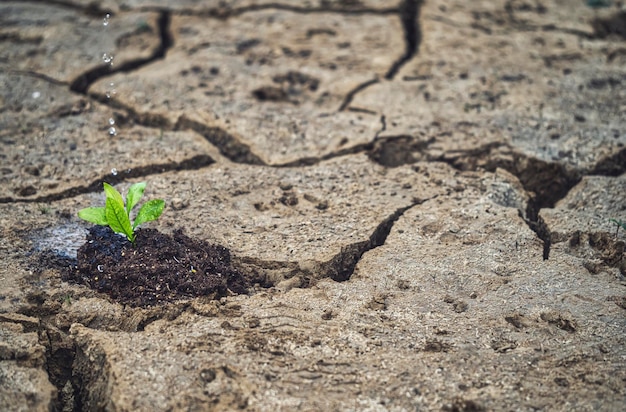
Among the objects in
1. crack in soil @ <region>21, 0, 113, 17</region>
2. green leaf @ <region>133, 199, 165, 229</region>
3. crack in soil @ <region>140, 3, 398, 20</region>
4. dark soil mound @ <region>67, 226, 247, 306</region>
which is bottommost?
dark soil mound @ <region>67, 226, 247, 306</region>

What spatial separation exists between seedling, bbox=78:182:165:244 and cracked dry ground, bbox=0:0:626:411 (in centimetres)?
12

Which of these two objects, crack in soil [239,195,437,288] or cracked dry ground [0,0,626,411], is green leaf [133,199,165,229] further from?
crack in soil [239,195,437,288]

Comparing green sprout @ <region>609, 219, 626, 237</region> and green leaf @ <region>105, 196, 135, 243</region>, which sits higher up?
green sprout @ <region>609, 219, 626, 237</region>

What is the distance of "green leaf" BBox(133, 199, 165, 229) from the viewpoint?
2.46 m

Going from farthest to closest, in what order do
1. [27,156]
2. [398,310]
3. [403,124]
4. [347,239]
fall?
[403,124]
[27,156]
[347,239]
[398,310]

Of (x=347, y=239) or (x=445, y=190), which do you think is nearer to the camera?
(x=347, y=239)

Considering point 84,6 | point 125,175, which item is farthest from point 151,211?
point 84,6

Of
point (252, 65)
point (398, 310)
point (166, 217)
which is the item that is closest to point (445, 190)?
point (398, 310)

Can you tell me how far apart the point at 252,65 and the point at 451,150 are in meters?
1.13

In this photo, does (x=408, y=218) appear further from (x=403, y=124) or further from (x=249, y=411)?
(x=249, y=411)

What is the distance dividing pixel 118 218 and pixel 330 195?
2.62 ft

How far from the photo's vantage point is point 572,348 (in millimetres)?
2082

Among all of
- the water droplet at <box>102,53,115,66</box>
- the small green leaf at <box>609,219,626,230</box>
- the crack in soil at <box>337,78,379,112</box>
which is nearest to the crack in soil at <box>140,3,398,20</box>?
the water droplet at <box>102,53,115,66</box>

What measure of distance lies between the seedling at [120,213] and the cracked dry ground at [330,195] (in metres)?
0.12
